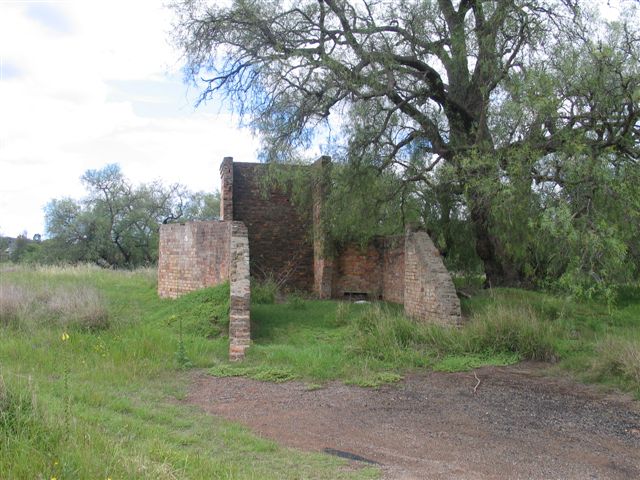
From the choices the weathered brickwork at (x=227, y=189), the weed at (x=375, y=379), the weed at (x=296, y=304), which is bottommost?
the weed at (x=375, y=379)

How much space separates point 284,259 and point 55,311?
7903mm

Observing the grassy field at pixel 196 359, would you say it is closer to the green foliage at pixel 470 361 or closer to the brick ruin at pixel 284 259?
the green foliage at pixel 470 361

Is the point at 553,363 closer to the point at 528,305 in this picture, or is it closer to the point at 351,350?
the point at 528,305

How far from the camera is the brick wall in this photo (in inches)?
577

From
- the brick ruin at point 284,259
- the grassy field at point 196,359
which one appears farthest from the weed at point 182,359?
the brick ruin at point 284,259

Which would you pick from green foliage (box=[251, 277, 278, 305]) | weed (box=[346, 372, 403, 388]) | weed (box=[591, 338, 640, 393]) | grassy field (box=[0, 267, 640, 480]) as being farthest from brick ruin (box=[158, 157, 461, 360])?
weed (box=[591, 338, 640, 393])

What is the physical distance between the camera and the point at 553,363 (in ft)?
33.1

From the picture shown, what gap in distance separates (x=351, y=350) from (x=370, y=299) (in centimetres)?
700

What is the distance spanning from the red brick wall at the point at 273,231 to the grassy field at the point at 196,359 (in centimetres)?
265

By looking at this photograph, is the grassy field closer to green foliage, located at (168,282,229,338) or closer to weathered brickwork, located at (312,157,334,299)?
green foliage, located at (168,282,229,338)

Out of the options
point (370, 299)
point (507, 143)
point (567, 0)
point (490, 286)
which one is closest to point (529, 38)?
point (567, 0)

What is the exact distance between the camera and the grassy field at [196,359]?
4918mm

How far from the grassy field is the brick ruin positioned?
87cm

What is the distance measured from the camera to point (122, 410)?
6.98 m
